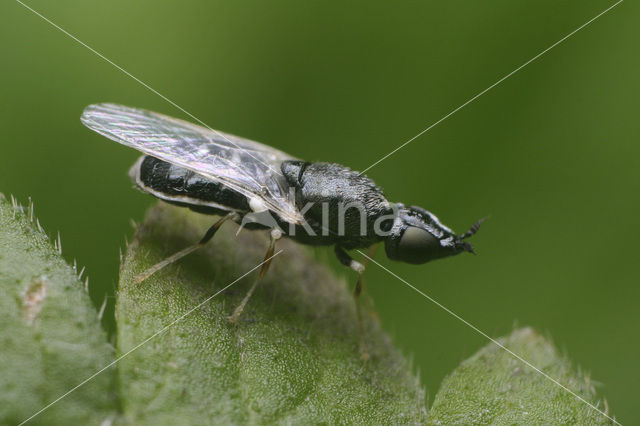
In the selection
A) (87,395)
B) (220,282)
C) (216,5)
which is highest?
(216,5)

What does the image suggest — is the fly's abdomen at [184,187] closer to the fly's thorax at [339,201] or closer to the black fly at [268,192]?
the black fly at [268,192]

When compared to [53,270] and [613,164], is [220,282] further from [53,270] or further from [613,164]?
[613,164]

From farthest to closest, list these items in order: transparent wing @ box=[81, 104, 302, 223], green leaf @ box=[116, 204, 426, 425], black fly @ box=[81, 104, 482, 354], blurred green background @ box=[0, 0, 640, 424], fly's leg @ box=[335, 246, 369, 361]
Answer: blurred green background @ box=[0, 0, 640, 424], black fly @ box=[81, 104, 482, 354], transparent wing @ box=[81, 104, 302, 223], fly's leg @ box=[335, 246, 369, 361], green leaf @ box=[116, 204, 426, 425]

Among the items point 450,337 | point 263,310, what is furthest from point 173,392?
point 450,337

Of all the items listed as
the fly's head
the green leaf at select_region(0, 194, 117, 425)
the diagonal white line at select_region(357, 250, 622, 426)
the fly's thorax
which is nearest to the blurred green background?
the diagonal white line at select_region(357, 250, 622, 426)

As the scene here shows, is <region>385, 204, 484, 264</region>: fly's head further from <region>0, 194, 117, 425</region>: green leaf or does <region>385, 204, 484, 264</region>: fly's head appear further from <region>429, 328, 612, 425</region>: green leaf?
<region>0, 194, 117, 425</region>: green leaf

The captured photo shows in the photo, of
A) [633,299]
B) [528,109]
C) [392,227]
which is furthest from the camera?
[528,109]

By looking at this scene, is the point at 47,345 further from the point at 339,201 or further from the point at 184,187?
the point at 339,201
